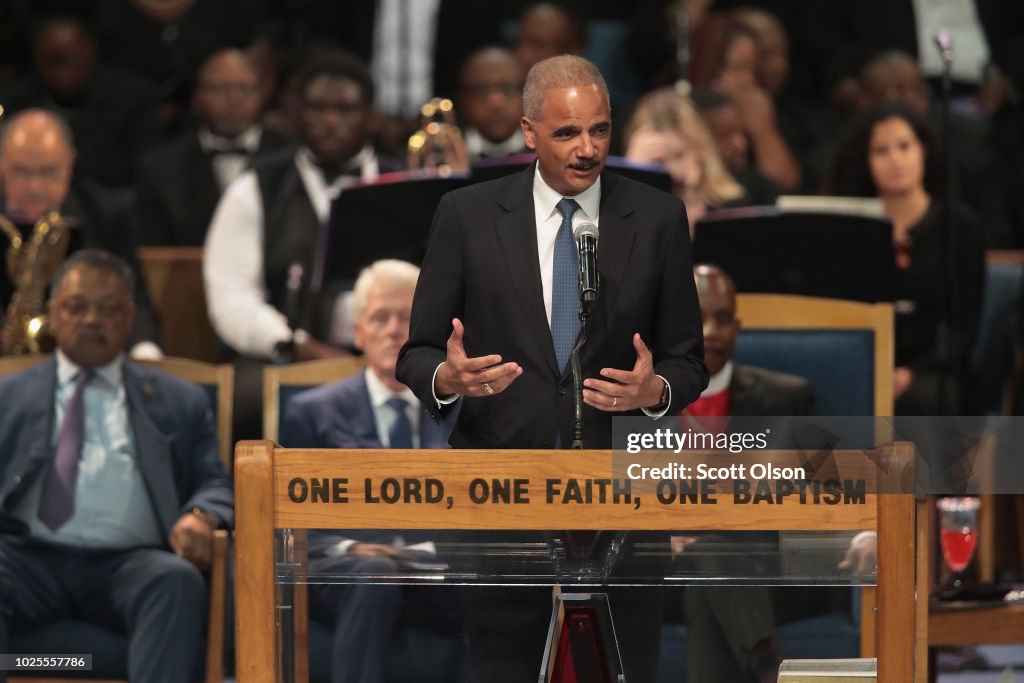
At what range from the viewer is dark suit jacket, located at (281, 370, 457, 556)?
4191mm

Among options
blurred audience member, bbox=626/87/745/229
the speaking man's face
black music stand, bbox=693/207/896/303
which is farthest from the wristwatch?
blurred audience member, bbox=626/87/745/229

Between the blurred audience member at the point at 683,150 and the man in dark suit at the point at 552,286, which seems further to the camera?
the blurred audience member at the point at 683,150

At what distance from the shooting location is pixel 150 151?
6.66 metres

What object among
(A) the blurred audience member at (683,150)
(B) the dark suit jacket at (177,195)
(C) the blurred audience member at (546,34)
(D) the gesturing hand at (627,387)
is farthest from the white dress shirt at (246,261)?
(D) the gesturing hand at (627,387)

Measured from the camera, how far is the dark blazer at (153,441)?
160 inches

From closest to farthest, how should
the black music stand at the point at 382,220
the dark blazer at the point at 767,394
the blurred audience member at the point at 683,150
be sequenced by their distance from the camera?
the dark blazer at the point at 767,394
the black music stand at the point at 382,220
the blurred audience member at the point at 683,150

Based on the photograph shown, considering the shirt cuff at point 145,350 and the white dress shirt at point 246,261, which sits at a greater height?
the white dress shirt at point 246,261

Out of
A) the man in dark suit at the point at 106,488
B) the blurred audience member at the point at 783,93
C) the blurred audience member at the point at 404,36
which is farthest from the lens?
the blurred audience member at the point at 404,36

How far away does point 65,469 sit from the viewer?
410cm

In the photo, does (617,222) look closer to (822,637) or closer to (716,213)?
(822,637)

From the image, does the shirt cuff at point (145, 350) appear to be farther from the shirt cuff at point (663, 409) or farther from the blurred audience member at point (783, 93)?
the blurred audience member at point (783, 93)

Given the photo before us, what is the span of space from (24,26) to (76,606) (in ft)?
13.4

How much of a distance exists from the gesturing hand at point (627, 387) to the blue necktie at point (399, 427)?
1.48 metres

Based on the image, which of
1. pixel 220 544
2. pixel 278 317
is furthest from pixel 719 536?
pixel 278 317
